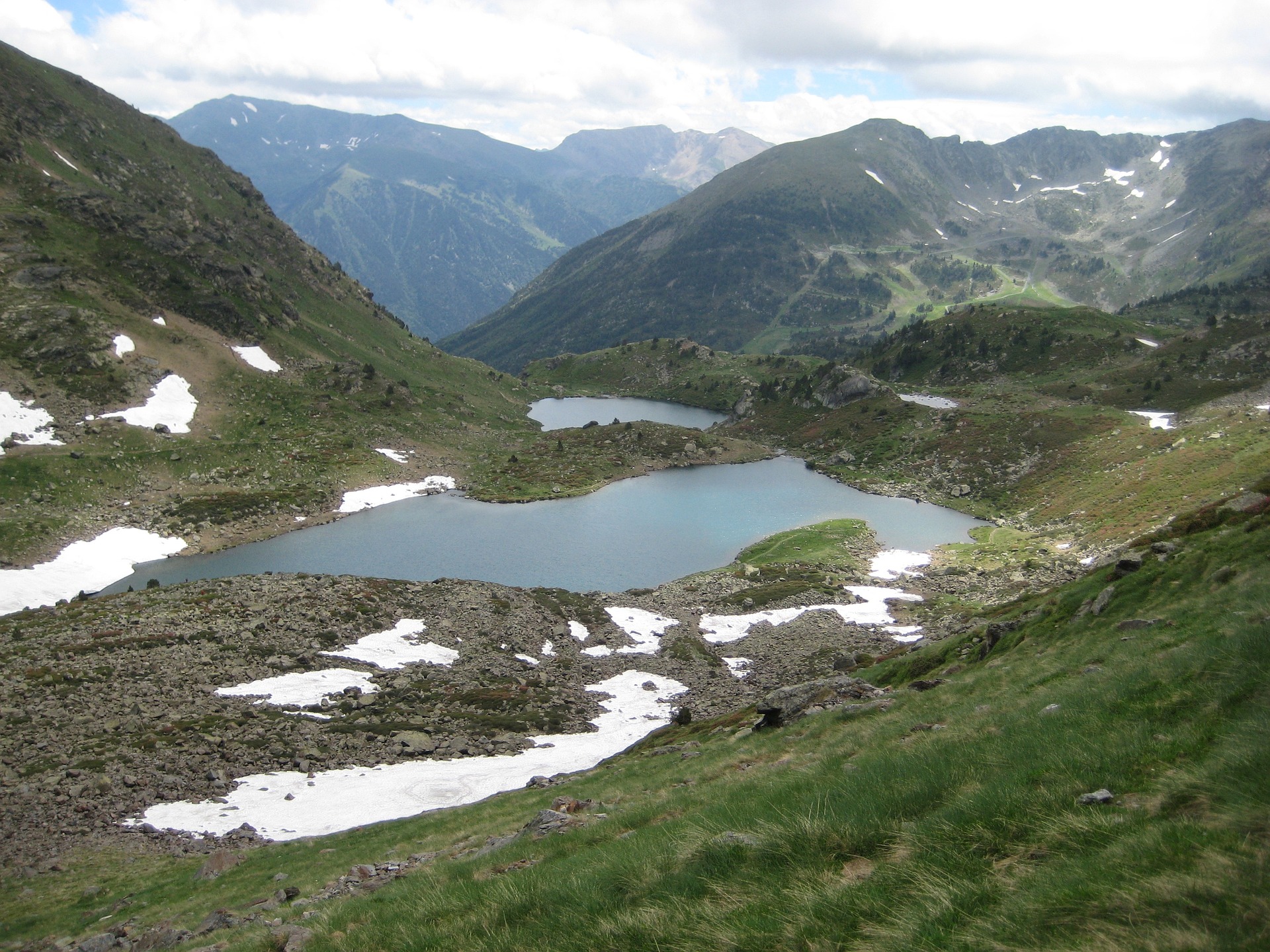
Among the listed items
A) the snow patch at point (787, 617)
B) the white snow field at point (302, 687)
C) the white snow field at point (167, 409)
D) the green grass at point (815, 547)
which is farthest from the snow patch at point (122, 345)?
the snow patch at point (787, 617)

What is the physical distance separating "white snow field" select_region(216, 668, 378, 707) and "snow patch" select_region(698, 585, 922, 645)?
25952 mm

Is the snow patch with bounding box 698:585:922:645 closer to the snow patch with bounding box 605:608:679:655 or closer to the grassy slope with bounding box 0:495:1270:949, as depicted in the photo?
the snow patch with bounding box 605:608:679:655

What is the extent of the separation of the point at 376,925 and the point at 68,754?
2837 centimetres

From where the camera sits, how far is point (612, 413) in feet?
600

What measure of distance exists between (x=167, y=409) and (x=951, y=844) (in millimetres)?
116819

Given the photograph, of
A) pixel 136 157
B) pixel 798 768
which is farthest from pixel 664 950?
pixel 136 157

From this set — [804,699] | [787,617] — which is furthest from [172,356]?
[804,699]

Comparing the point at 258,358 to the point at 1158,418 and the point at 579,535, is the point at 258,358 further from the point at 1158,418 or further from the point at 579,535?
the point at 1158,418

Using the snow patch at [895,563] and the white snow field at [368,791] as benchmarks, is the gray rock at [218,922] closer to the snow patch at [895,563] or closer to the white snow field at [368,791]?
the white snow field at [368,791]

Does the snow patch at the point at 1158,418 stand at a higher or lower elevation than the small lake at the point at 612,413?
lower

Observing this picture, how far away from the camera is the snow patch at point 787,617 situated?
186 feet

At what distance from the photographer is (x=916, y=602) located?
61844 mm

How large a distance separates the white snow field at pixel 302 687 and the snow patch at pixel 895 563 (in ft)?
160

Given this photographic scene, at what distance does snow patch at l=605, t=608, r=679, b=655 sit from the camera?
53.3 metres
